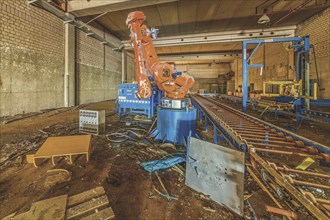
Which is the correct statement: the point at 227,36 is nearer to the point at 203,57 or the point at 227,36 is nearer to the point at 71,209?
the point at 203,57

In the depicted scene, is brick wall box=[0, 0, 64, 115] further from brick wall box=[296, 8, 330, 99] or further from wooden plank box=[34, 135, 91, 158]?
brick wall box=[296, 8, 330, 99]

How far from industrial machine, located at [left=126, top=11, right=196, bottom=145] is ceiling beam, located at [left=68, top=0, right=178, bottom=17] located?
373cm

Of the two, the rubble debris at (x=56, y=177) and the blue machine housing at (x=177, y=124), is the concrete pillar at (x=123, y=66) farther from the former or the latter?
the rubble debris at (x=56, y=177)

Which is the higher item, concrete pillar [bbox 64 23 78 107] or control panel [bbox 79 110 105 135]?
concrete pillar [bbox 64 23 78 107]

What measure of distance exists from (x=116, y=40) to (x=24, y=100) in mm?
8755

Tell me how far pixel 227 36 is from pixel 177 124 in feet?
33.6


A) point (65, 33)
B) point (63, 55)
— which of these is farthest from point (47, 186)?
point (65, 33)

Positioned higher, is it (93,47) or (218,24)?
(218,24)

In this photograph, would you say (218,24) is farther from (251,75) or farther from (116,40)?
(116,40)

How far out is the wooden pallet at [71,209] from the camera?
49.9 inches

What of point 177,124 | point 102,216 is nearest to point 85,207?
point 102,216

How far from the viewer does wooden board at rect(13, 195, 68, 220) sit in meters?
1.25

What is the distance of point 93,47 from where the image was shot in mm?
9828

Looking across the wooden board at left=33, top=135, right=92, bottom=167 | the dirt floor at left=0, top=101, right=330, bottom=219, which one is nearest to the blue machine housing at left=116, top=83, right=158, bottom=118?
the dirt floor at left=0, top=101, right=330, bottom=219
